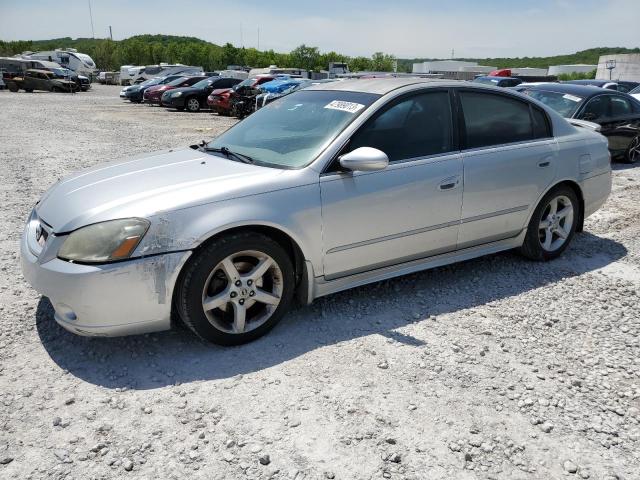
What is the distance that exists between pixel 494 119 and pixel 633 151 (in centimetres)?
650

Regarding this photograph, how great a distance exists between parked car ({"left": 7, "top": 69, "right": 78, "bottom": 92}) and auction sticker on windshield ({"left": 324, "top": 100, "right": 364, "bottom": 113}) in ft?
116

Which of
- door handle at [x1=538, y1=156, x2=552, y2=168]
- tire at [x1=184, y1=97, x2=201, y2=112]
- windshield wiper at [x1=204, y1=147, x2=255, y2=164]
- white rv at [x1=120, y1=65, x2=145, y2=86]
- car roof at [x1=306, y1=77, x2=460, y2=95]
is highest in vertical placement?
white rv at [x1=120, y1=65, x2=145, y2=86]

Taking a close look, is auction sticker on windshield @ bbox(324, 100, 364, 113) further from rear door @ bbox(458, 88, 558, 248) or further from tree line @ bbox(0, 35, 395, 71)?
tree line @ bbox(0, 35, 395, 71)

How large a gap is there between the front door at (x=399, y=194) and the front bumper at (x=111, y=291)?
1.03m

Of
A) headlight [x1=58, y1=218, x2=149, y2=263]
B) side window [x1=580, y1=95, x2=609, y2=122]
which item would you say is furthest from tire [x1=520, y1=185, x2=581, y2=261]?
side window [x1=580, y1=95, x2=609, y2=122]

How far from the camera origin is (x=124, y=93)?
1071 inches

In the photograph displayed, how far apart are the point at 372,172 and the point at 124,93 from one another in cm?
2690

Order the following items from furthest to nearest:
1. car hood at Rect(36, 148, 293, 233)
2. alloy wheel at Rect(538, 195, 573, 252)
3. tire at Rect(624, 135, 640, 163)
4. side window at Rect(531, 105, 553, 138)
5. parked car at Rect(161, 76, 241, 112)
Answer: parked car at Rect(161, 76, 241, 112) < tire at Rect(624, 135, 640, 163) < alloy wheel at Rect(538, 195, 573, 252) < side window at Rect(531, 105, 553, 138) < car hood at Rect(36, 148, 293, 233)

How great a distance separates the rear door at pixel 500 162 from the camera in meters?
3.96

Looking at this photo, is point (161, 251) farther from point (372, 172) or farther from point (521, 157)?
point (521, 157)

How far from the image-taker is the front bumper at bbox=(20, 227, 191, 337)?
9.13 ft

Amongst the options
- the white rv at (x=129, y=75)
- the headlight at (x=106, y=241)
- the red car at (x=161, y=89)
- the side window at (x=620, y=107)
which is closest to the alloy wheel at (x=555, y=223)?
the headlight at (x=106, y=241)

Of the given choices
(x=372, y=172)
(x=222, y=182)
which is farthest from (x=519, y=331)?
(x=222, y=182)

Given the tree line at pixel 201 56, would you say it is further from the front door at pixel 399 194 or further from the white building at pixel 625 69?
the front door at pixel 399 194
